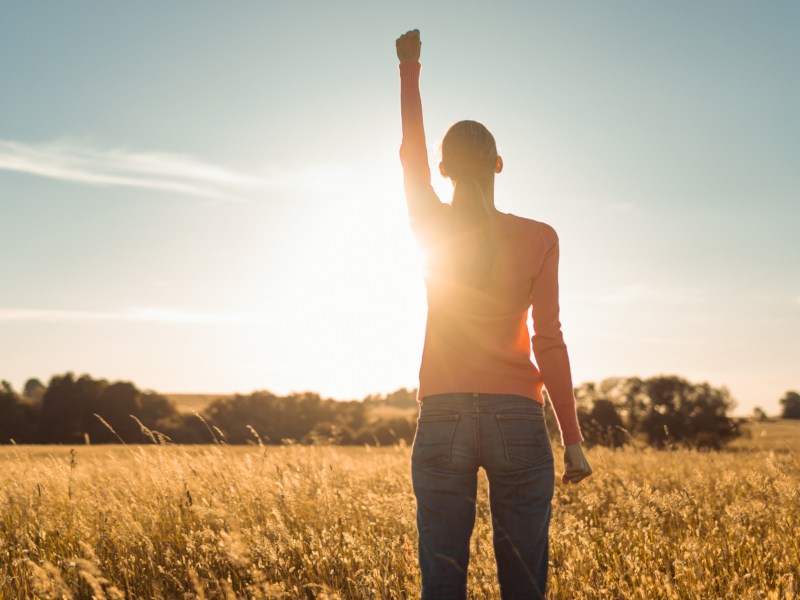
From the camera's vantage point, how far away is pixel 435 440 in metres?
2.34

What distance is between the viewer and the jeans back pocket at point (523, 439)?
2332 mm

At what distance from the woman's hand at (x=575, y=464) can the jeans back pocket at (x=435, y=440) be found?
1.79 ft

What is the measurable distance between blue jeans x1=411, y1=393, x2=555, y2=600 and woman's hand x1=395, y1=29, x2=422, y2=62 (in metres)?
1.55

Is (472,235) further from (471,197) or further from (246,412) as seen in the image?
(246,412)

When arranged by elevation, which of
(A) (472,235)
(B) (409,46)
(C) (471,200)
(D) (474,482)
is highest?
(B) (409,46)

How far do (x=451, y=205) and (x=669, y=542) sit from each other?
3.95 m

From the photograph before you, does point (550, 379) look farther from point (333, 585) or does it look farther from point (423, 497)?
point (333, 585)

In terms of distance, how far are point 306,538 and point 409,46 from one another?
4100 mm

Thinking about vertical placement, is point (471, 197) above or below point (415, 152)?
below

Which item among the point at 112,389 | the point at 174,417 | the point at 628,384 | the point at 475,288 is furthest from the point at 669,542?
the point at 112,389

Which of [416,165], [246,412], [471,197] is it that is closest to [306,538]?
[416,165]

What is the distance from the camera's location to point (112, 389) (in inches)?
2191

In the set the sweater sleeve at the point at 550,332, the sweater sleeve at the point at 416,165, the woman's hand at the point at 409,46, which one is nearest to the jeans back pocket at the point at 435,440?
the sweater sleeve at the point at 550,332

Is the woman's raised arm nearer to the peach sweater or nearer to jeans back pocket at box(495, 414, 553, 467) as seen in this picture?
the peach sweater
